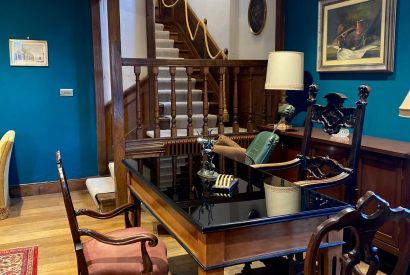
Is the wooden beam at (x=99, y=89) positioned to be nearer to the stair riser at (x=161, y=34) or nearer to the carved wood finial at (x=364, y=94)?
the stair riser at (x=161, y=34)

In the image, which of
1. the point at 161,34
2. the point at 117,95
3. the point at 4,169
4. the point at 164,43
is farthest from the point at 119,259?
the point at 161,34

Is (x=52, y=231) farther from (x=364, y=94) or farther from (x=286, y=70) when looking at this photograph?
(x=364, y=94)

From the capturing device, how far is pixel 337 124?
2.68 m

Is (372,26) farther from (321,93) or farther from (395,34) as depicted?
(321,93)

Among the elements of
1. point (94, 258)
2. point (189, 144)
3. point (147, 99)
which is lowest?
point (94, 258)

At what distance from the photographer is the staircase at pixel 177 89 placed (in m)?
5.06

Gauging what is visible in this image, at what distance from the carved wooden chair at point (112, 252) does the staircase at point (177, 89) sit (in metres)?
2.43

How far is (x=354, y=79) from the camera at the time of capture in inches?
140

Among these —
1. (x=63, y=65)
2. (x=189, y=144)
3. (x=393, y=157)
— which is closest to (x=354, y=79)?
(x=393, y=157)

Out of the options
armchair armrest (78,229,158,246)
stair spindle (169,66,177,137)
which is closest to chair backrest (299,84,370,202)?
armchair armrest (78,229,158,246)

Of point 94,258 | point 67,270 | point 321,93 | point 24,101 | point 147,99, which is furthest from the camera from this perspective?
point 147,99

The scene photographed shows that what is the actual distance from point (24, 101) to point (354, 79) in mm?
3684

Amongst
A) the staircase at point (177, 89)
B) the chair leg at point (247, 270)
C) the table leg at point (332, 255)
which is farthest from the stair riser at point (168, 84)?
the table leg at point (332, 255)

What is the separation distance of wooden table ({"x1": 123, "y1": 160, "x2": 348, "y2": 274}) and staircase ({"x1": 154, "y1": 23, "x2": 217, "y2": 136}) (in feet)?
8.76
